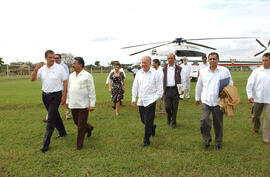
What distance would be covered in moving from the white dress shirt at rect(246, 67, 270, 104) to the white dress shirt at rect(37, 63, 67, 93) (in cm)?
437

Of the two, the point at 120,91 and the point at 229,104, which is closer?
the point at 229,104

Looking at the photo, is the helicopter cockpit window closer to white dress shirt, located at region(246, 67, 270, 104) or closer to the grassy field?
the grassy field

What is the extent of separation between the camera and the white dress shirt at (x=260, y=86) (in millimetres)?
4613

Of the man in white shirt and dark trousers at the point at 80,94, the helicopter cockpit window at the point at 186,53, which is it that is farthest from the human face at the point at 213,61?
the helicopter cockpit window at the point at 186,53

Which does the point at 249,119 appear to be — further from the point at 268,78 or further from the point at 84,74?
the point at 84,74

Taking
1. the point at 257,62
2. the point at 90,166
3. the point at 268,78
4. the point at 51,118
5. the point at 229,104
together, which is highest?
the point at 257,62

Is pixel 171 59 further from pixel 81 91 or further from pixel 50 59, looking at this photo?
pixel 50 59

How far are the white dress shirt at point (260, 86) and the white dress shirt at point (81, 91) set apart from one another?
363 centimetres

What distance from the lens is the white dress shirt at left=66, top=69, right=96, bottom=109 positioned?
422 cm

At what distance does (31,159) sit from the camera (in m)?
3.81

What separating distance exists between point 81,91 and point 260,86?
4.03 meters

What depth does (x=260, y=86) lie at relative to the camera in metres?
4.68

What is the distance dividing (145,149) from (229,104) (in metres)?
1.88

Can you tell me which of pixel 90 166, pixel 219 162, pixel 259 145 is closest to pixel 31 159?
pixel 90 166
